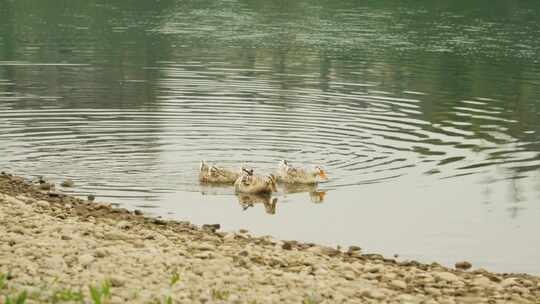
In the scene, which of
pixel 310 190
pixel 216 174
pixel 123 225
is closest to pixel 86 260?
pixel 123 225

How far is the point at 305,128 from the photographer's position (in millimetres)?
28438

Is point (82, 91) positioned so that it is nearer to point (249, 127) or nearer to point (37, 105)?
point (37, 105)

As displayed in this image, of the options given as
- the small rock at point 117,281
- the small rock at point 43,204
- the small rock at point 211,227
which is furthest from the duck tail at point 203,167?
the small rock at point 117,281

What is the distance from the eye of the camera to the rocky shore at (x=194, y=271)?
12883mm

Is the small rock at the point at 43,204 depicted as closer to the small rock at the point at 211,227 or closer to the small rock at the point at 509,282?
the small rock at the point at 211,227

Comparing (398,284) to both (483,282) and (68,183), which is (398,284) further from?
(68,183)

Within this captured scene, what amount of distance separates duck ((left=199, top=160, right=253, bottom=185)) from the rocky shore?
4.28 meters

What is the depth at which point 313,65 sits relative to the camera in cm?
4456

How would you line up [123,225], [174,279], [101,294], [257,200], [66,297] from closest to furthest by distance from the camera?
[66,297] → [101,294] → [174,279] → [123,225] → [257,200]

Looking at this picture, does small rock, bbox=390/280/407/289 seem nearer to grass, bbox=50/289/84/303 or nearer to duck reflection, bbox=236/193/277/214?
grass, bbox=50/289/84/303

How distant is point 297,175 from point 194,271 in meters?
8.68

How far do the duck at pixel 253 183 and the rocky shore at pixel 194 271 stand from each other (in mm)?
3579

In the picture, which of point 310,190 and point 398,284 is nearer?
point 398,284

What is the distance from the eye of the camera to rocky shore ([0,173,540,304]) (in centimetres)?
1288
